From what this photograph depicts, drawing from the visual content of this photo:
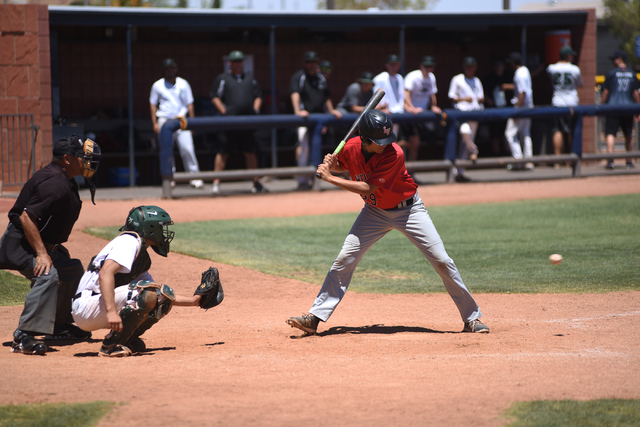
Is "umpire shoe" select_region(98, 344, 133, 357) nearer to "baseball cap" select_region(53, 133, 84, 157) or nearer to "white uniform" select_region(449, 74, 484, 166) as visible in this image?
"baseball cap" select_region(53, 133, 84, 157)

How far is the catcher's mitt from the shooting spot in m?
4.95

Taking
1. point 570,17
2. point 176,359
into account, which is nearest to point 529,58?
point 570,17

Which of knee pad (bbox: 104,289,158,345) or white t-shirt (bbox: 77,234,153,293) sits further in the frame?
knee pad (bbox: 104,289,158,345)

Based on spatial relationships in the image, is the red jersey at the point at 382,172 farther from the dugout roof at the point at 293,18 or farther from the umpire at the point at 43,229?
the dugout roof at the point at 293,18

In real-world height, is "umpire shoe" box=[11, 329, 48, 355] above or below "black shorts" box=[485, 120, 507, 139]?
below

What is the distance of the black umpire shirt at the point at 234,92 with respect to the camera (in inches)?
Answer: 512

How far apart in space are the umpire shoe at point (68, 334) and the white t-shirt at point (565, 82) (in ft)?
40.1

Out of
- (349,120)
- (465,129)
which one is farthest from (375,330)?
(465,129)

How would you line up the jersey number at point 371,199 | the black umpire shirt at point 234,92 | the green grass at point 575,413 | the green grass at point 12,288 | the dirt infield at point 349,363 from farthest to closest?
1. the black umpire shirt at point 234,92
2. the green grass at point 12,288
3. the jersey number at point 371,199
4. the dirt infield at point 349,363
5. the green grass at point 575,413

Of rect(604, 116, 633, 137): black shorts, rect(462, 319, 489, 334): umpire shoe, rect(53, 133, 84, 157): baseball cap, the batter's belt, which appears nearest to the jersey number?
the batter's belt

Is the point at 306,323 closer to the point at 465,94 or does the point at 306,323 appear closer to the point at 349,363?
the point at 349,363

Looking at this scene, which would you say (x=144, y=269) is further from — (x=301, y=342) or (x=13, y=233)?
(x=301, y=342)

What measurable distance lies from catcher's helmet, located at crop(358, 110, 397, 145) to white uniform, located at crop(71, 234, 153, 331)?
1.74m

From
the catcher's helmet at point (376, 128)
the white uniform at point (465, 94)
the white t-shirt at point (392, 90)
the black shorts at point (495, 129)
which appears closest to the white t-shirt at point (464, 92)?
the white uniform at point (465, 94)
